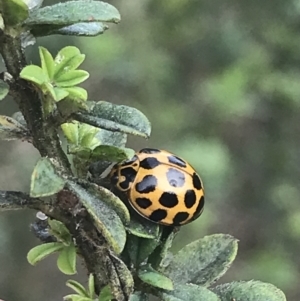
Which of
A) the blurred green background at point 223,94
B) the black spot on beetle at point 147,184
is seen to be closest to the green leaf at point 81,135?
the black spot on beetle at point 147,184

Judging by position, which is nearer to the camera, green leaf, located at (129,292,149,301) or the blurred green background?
green leaf, located at (129,292,149,301)

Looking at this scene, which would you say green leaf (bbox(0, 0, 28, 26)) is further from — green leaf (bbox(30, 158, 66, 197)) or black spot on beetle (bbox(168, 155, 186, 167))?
black spot on beetle (bbox(168, 155, 186, 167))

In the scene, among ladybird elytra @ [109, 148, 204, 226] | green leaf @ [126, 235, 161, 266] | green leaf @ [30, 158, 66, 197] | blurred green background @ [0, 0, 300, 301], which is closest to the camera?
green leaf @ [30, 158, 66, 197]

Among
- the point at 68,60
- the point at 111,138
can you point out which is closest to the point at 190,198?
the point at 111,138

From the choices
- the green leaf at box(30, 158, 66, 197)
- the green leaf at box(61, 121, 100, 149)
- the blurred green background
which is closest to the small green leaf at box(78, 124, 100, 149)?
the green leaf at box(61, 121, 100, 149)

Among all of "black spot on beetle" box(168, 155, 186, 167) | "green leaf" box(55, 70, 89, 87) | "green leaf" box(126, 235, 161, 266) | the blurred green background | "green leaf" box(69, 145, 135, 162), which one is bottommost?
"green leaf" box(126, 235, 161, 266)

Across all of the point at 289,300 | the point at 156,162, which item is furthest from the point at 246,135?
the point at 156,162

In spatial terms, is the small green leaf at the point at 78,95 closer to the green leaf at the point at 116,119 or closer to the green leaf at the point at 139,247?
the green leaf at the point at 116,119

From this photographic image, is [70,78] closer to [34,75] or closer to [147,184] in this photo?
[34,75]
